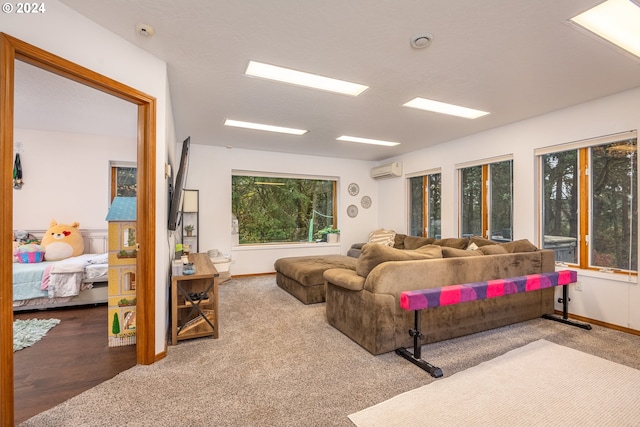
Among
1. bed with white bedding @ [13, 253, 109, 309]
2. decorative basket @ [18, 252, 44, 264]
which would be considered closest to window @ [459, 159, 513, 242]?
bed with white bedding @ [13, 253, 109, 309]

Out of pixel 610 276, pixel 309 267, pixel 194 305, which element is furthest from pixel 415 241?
pixel 194 305

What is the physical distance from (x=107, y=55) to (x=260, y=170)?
387 centimetres

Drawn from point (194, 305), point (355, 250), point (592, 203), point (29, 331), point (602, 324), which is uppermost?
point (592, 203)

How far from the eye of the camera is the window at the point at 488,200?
14.4 feet

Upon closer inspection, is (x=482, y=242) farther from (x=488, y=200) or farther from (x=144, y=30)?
(x=144, y=30)

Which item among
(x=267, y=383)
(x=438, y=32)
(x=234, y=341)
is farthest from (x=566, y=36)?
(x=234, y=341)

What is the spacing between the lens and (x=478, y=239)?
421 cm

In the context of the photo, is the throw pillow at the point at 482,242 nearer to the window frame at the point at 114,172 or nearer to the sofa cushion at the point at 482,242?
the sofa cushion at the point at 482,242

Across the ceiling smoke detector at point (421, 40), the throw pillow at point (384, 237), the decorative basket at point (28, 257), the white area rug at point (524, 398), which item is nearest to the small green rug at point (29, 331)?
the decorative basket at point (28, 257)

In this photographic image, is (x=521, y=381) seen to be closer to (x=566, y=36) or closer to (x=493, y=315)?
(x=493, y=315)

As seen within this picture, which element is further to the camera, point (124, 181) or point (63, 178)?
point (124, 181)

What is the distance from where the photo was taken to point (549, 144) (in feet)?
12.4

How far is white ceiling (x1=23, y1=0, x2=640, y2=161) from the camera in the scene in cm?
188

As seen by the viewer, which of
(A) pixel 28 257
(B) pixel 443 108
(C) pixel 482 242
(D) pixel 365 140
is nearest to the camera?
(B) pixel 443 108
